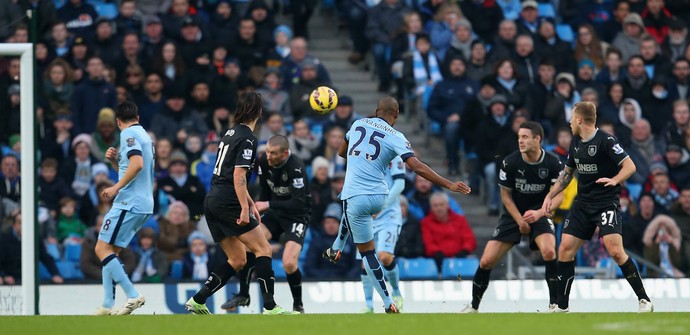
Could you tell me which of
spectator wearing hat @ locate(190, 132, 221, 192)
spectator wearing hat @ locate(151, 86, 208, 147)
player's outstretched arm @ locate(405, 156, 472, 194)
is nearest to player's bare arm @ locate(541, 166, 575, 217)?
player's outstretched arm @ locate(405, 156, 472, 194)

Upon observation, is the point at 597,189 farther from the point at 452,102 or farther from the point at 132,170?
the point at 452,102

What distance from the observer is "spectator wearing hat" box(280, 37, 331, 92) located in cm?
2122

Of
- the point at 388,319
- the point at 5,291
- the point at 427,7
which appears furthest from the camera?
the point at 427,7

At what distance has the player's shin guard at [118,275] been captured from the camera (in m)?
13.8

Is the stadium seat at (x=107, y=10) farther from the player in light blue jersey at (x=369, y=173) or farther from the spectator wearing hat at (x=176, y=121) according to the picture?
the player in light blue jersey at (x=369, y=173)

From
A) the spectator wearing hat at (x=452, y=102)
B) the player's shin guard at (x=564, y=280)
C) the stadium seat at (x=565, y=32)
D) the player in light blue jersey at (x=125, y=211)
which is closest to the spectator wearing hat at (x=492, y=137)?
the spectator wearing hat at (x=452, y=102)

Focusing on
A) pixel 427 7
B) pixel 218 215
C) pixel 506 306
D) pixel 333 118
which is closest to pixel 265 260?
pixel 218 215

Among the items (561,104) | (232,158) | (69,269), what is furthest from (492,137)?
(232,158)

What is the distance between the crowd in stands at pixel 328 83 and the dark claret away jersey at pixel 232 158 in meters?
4.31

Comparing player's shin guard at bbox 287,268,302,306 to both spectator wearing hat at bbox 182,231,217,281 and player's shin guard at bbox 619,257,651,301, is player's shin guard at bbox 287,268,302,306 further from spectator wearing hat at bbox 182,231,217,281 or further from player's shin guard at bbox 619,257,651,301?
player's shin guard at bbox 619,257,651,301

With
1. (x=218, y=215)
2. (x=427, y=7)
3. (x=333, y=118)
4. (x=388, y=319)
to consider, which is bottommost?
(x=388, y=319)

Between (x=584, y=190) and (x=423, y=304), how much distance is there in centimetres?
408

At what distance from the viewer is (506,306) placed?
1748 centimetres

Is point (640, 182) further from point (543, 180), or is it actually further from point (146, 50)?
point (146, 50)
